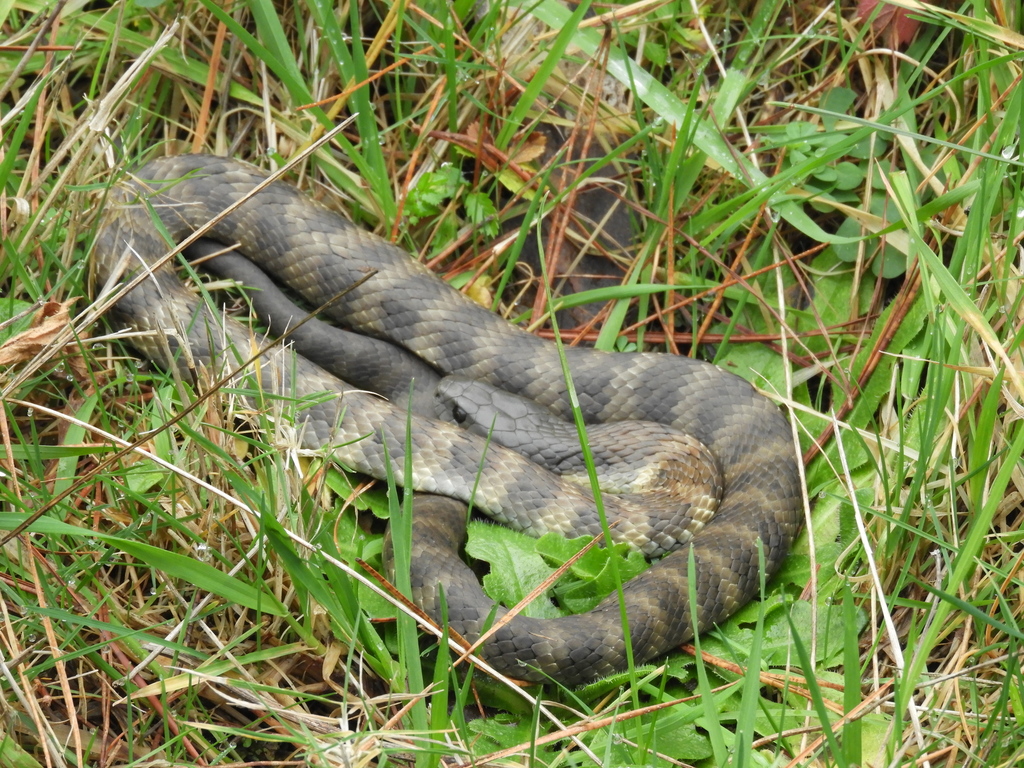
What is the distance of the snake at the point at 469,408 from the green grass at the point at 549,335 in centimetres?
16

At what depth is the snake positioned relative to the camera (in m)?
3.54

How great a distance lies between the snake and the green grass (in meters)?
0.16

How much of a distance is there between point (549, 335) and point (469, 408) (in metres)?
0.65

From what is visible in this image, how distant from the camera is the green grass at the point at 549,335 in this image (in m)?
3.03

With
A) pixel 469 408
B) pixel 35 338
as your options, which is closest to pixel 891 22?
pixel 469 408

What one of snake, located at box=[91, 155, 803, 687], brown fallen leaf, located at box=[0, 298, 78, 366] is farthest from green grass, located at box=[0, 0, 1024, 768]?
snake, located at box=[91, 155, 803, 687]

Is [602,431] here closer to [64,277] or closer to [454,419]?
[454,419]

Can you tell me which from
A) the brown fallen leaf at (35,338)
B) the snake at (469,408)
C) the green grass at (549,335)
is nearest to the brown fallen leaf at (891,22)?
the green grass at (549,335)

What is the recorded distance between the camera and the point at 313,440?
426 cm

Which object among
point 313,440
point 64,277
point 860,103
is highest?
point 860,103

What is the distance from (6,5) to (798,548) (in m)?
4.39

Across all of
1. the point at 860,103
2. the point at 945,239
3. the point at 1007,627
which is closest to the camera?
the point at 1007,627

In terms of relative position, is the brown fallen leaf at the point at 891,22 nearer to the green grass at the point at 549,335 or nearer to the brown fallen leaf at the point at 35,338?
the green grass at the point at 549,335

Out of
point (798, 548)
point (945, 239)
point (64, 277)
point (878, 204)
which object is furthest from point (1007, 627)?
point (64, 277)
